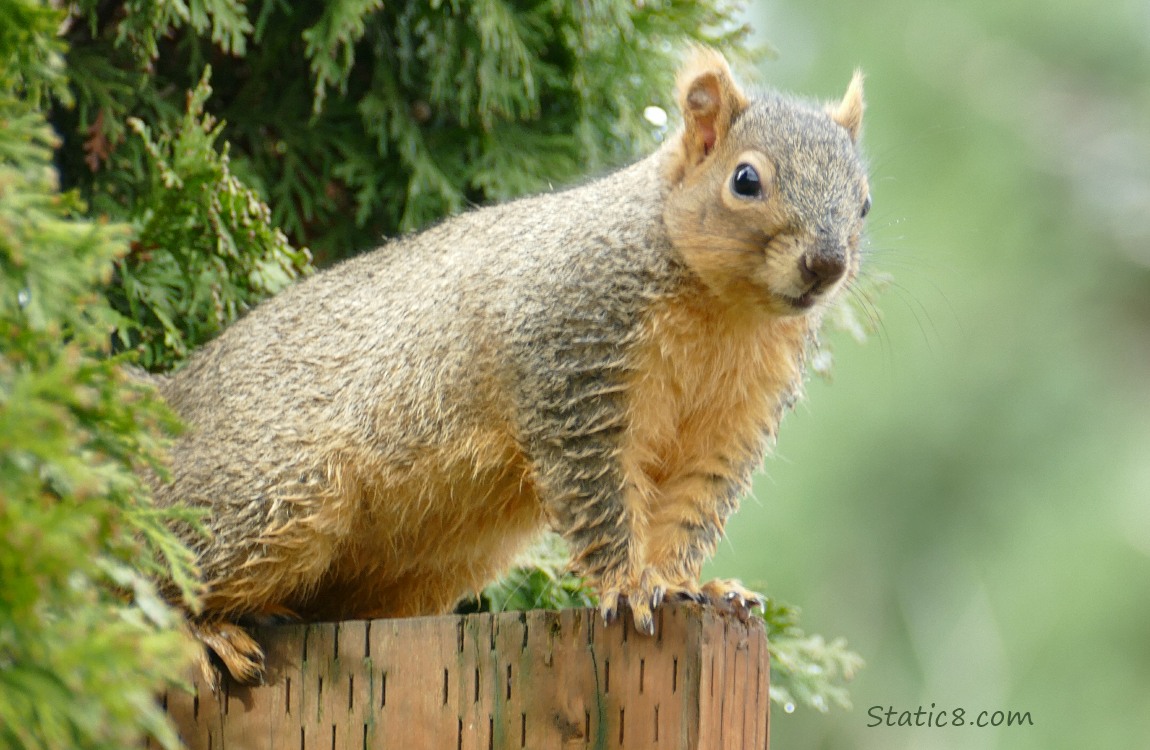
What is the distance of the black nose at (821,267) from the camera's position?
2.38m

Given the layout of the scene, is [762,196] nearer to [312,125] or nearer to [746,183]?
[746,183]

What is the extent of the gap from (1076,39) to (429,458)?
6280mm

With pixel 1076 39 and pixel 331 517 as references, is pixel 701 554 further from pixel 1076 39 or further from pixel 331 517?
pixel 1076 39

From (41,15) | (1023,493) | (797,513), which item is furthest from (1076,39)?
(41,15)

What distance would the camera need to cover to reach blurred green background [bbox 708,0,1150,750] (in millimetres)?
7008

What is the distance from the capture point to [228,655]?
2.43 m

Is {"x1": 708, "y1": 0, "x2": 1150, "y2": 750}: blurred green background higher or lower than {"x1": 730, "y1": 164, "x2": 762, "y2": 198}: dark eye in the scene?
higher

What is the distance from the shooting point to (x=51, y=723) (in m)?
1.44

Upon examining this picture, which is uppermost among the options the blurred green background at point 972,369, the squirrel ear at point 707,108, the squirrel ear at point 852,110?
the blurred green background at point 972,369

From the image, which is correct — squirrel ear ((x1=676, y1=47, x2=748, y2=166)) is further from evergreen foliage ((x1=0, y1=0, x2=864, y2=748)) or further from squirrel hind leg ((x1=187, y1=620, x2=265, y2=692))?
squirrel hind leg ((x1=187, y1=620, x2=265, y2=692))

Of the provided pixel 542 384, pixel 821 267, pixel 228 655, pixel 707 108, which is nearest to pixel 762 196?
pixel 821 267

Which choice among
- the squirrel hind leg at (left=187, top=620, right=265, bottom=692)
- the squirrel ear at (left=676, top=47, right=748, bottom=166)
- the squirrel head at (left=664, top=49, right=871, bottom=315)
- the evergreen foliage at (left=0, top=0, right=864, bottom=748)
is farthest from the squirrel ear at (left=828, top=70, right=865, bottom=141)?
the squirrel hind leg at (left=187, top=620, right=265, bottom=692)

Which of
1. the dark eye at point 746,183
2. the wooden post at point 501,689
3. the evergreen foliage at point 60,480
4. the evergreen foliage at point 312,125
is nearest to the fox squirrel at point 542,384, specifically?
the dark eye at point 746,183

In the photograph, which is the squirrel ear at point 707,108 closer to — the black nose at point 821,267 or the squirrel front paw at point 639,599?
the black nose at point 821,267
